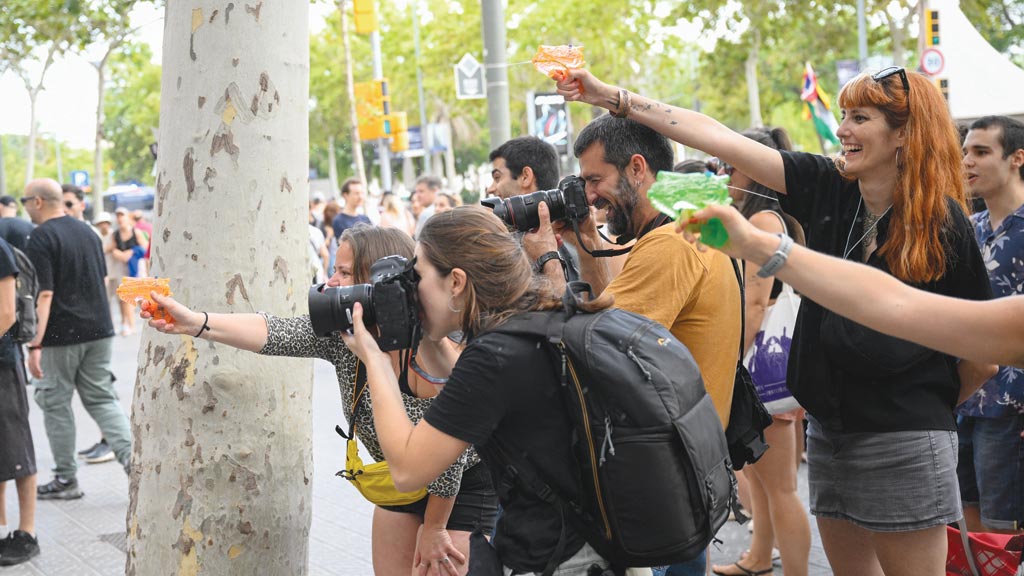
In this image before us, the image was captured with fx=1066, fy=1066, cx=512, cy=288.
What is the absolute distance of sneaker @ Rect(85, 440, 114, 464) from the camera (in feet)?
29.0

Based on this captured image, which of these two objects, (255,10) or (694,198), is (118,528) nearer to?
(255,10)

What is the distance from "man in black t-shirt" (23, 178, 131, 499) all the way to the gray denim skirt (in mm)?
5879

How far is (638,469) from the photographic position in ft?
7.50

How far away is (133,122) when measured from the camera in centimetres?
5906

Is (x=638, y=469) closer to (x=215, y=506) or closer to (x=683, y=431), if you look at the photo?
(x=683, y=431)

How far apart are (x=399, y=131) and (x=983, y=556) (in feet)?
81.0

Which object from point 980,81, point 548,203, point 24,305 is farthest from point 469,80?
point 548,203

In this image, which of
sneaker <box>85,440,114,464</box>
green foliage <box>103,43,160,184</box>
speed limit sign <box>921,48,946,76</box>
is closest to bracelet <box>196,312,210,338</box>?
sneaker <box>85,440,114,464</box>

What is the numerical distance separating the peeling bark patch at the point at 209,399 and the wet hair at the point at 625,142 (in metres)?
1.48

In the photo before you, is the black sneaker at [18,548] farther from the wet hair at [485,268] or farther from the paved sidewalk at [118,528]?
the wet hair at [485,268]

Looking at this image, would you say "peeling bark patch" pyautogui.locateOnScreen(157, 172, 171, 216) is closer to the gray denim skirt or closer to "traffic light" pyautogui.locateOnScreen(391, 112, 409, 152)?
the gray denim skirt

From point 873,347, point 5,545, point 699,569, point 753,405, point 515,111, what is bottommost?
point 5,545

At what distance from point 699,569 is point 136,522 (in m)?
1.92

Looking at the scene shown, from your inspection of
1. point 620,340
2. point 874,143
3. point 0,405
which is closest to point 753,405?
point 874,143
